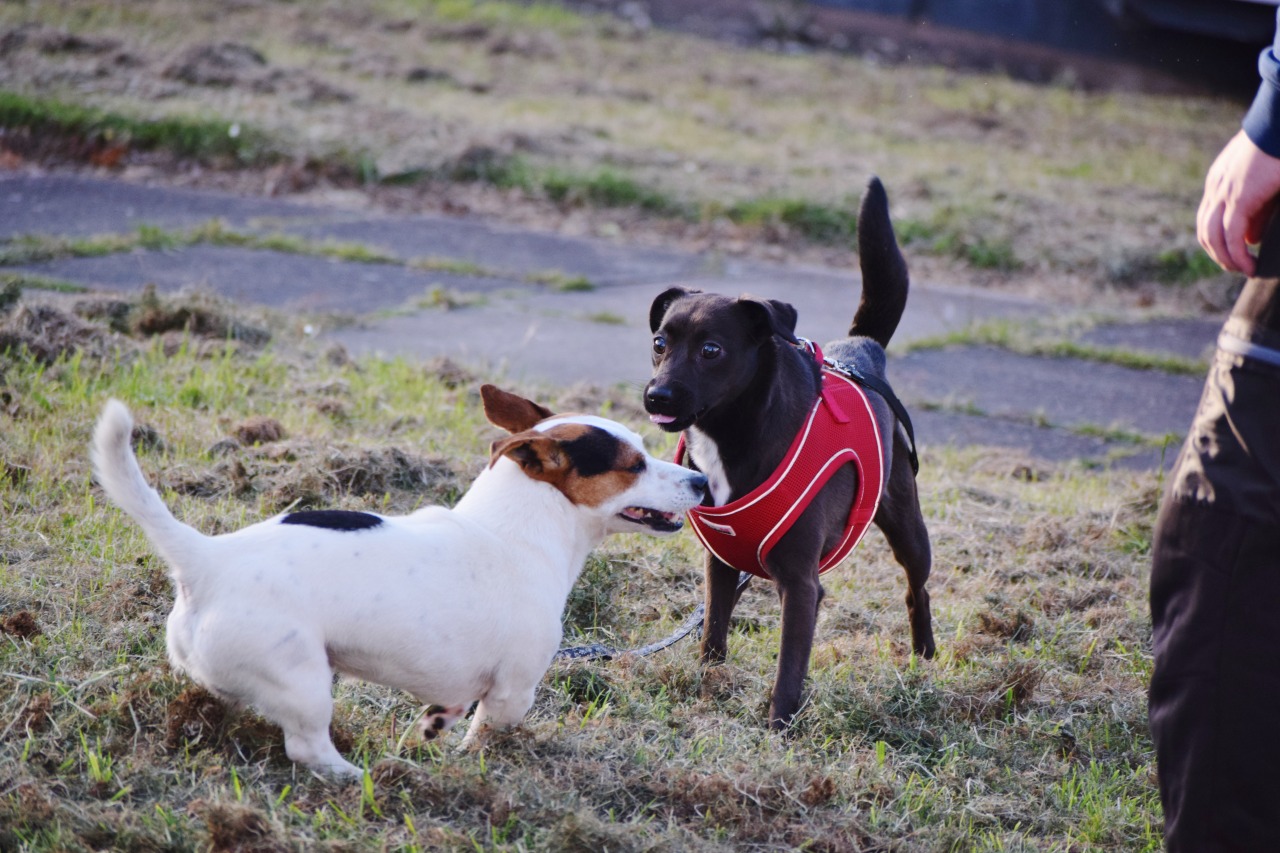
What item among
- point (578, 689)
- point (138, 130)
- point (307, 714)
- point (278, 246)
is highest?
point (307, 714)

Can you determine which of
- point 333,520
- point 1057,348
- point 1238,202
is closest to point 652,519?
point 333,520

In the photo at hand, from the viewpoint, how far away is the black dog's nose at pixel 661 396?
3130 millimetres

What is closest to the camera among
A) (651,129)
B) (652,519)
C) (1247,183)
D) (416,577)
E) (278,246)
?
(1247,183)

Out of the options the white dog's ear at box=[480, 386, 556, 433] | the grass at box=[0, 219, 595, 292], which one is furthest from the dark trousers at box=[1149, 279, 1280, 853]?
the grass at box=[0, 219, 595, 292]

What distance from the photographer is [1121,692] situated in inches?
141

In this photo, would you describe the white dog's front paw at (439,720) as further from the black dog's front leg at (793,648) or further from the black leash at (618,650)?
the black dog's front leg at (793,648)

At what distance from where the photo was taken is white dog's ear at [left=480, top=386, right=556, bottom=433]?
9.70ft

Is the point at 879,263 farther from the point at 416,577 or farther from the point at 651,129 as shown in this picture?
the point at 651,129

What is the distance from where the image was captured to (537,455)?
2842 mm

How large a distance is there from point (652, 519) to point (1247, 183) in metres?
1.48

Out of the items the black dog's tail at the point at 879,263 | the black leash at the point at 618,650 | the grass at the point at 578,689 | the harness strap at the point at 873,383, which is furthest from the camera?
the black dog's tail at the point at 879,263

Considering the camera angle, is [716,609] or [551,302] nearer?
[716,609]

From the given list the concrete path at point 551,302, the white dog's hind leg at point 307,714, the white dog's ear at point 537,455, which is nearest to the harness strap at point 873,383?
the white dog's ear at point 537,455

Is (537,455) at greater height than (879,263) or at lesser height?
lesser
